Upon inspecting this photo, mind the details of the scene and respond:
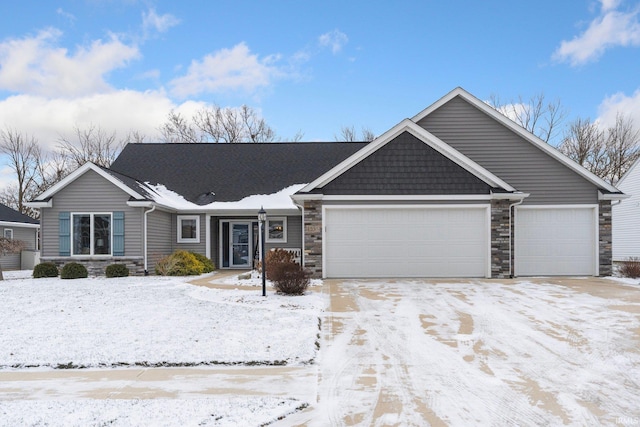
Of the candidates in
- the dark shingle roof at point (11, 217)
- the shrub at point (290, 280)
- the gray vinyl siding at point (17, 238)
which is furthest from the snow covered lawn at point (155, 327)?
the dark shingle roof at point (11, 217)

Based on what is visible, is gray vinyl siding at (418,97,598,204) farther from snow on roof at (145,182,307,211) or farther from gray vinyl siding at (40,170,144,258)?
gray vinyl siding at (40,170,144,258)

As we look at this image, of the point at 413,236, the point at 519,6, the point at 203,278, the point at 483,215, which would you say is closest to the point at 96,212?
the point at 203,278

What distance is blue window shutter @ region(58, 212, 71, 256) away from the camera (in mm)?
16219

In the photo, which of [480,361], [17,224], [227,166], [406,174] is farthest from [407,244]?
[17,224]

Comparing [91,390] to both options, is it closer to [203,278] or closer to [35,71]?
[203,278]

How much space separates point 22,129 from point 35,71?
14101mm

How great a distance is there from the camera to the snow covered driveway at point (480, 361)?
14.0 ft

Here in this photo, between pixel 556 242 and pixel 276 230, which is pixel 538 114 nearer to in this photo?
pixel 556 242

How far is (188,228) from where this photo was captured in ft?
62.0

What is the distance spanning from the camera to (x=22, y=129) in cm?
3484

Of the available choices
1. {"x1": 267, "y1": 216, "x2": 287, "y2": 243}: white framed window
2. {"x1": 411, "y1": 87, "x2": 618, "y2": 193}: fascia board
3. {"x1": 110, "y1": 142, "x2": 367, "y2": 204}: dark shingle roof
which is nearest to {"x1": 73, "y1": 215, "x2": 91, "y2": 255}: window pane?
{"x1": 110, "y1": 142, "x2": 367, "y2": 204}: dark shingle roof

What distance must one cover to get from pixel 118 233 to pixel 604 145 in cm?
3156

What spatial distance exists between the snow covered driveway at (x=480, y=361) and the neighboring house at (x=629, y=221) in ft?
50.4

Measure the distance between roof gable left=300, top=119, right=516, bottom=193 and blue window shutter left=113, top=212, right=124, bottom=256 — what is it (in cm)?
659
